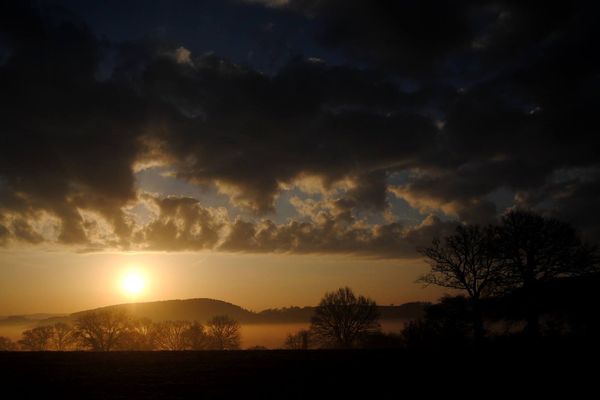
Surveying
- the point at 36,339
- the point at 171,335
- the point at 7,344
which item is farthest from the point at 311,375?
the point at 7,344

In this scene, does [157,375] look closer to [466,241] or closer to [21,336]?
[466,241]

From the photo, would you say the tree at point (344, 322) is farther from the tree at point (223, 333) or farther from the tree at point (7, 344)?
the tree at point (7, 344)

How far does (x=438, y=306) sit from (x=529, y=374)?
26.8 m

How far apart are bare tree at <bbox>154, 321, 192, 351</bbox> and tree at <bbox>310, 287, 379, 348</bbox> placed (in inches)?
1819

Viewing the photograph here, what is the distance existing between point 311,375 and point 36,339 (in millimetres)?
118847

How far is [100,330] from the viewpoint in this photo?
90.5 metres

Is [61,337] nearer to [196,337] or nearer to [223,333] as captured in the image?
[196,337]

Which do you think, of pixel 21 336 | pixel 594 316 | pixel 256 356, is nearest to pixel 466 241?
pixel 594 316

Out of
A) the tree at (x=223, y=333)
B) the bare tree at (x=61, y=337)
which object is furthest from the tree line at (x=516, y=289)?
the bare tree at (x=61, y=337)

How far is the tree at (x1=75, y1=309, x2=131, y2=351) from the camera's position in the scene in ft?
293

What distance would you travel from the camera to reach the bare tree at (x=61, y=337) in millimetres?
106244

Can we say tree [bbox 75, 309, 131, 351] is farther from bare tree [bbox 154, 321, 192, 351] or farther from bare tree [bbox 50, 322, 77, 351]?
bare tree [bbox 50, 322, 77, 351]

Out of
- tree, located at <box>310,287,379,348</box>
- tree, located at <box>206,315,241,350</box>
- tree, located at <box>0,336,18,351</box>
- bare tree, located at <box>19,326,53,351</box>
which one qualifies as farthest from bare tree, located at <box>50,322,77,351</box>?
tree, located at <box>310,287,379,348</box>

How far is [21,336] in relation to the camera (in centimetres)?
10931
